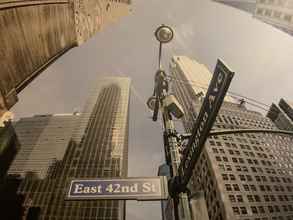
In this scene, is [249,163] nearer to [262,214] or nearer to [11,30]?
[262,214]

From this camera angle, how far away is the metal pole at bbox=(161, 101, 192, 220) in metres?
4.61

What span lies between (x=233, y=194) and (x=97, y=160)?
201ft

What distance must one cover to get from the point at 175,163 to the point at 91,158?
331 ft

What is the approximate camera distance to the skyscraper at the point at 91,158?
260 feet

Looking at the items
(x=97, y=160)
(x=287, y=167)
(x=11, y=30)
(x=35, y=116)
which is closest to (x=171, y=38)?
(x=11, y=30)

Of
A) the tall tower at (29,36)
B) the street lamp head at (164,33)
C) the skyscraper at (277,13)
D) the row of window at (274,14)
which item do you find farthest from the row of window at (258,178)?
the street lamp head at (164,33)

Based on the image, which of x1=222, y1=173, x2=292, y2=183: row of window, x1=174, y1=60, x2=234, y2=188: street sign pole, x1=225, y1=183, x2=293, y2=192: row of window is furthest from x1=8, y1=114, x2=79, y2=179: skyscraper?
x1=174, y1=60, x2=234, y2=188: street sign pole

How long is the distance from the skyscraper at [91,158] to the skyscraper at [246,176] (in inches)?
1425

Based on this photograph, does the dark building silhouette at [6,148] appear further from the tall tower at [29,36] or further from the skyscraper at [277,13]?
the skyscraper at [277,13]

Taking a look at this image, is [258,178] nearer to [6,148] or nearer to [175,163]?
[175,163]

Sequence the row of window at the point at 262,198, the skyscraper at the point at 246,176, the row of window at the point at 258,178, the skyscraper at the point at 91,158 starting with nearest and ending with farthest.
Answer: the skyscraper at the point at 246,176 → the row of window at the point at 262,198 → the row of window at the point at 258,178 → the skyscraper at the point at 91,158

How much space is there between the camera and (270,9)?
58.8 metres

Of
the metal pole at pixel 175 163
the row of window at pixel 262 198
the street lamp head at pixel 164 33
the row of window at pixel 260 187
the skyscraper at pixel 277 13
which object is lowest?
the metal pole at pixel 175 163

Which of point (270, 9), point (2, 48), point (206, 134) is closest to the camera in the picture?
point (206, 134)
